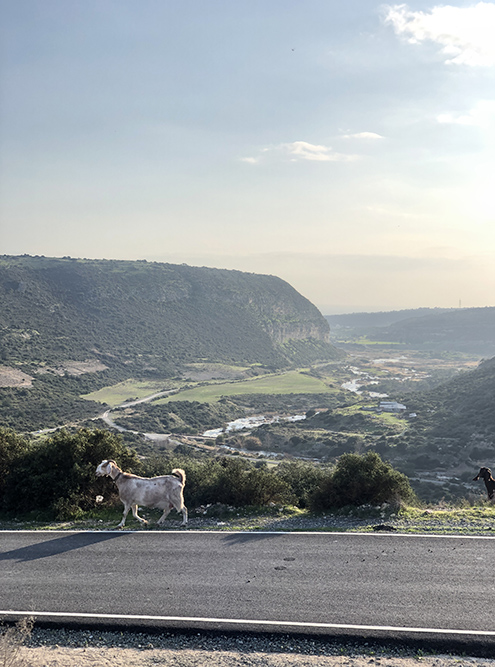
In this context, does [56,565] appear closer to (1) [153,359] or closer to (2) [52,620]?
(2) [52,620]

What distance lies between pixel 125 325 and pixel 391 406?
240ft

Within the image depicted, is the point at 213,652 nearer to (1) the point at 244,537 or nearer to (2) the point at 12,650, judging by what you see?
(2) the point at 12,650

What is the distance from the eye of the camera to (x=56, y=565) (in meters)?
8.83

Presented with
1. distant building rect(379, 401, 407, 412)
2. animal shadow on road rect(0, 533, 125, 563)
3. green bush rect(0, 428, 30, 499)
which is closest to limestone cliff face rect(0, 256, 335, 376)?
distant building rect(379, 401, 407, 412)

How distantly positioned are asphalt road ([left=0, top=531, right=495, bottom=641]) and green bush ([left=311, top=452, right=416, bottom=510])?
7.12ft

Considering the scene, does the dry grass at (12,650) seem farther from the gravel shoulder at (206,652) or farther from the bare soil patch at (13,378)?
the bare soil patch at (13,378)

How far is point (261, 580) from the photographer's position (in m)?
7.87

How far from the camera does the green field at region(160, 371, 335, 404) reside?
82.2 metres

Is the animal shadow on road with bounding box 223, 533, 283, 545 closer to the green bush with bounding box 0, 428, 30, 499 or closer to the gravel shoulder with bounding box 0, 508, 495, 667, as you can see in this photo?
the gravel shoulder with bounding box 0, 508, 495, 667

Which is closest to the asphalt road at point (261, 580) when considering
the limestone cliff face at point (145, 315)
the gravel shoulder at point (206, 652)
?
the gravel shoulder at point (206, 652)

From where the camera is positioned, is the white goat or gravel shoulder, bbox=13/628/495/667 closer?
gravel shoulder, bbox=13/628/495/667

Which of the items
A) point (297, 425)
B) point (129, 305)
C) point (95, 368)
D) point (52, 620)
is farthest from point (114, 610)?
point (129, 305)

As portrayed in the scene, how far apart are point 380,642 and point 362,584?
4.50ft

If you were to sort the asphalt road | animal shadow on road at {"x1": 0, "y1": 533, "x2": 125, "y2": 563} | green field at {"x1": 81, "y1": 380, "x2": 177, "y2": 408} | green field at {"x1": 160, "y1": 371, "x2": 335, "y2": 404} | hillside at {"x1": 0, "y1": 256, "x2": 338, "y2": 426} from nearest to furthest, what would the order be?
the asphalt road → animal shadow on road at {"x1": 0, "y1": 533, "x2": 125, "y2": 563} → hillside at {"x1": 0, "y1": 256, "x2": 338, "y2": 426} → green field at {"x1": 81, "y1": 380, "x2": 177, "y2": 408} → green field at {"x1": 160, "y1": 371, "x2": 335, "y2": 404}
